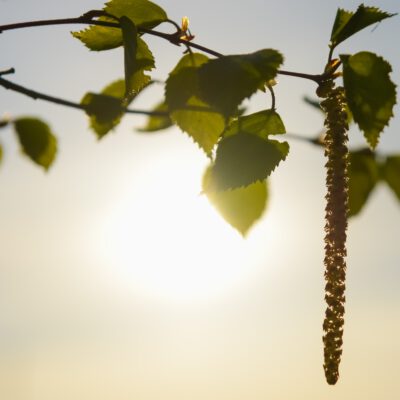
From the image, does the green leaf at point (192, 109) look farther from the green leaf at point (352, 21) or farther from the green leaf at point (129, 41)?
the green leaf at point (352, 21)

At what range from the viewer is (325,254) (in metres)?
1.81

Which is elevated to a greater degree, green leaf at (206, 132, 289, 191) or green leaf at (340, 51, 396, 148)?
green leaf at (340, 51, 396, 148)

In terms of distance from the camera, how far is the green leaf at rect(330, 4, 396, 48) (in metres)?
1.91

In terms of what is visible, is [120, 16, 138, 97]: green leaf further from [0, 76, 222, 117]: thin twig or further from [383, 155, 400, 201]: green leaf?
[383, 155, 400, 201]: green leaf

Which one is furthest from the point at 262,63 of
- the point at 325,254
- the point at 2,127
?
the point at 2,127

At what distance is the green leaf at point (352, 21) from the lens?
1.91 metres

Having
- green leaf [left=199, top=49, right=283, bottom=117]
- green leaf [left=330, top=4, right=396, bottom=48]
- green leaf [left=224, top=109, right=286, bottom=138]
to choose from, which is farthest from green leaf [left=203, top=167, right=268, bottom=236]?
green leaf [left=199, top=49, right=283, bottom=117]

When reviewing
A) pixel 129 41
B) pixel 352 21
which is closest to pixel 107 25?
pixel 129 41

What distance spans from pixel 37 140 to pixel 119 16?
1.08 m

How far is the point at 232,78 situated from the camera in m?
1.64

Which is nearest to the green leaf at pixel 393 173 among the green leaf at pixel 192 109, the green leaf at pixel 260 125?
the green leaf at pixel 260 125

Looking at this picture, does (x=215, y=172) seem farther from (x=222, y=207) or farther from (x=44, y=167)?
(x=44, y=167)

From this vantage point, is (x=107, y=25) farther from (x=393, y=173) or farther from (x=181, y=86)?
(x=393, y=173)

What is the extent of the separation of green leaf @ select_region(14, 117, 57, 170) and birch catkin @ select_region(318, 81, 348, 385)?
1.37 metres
